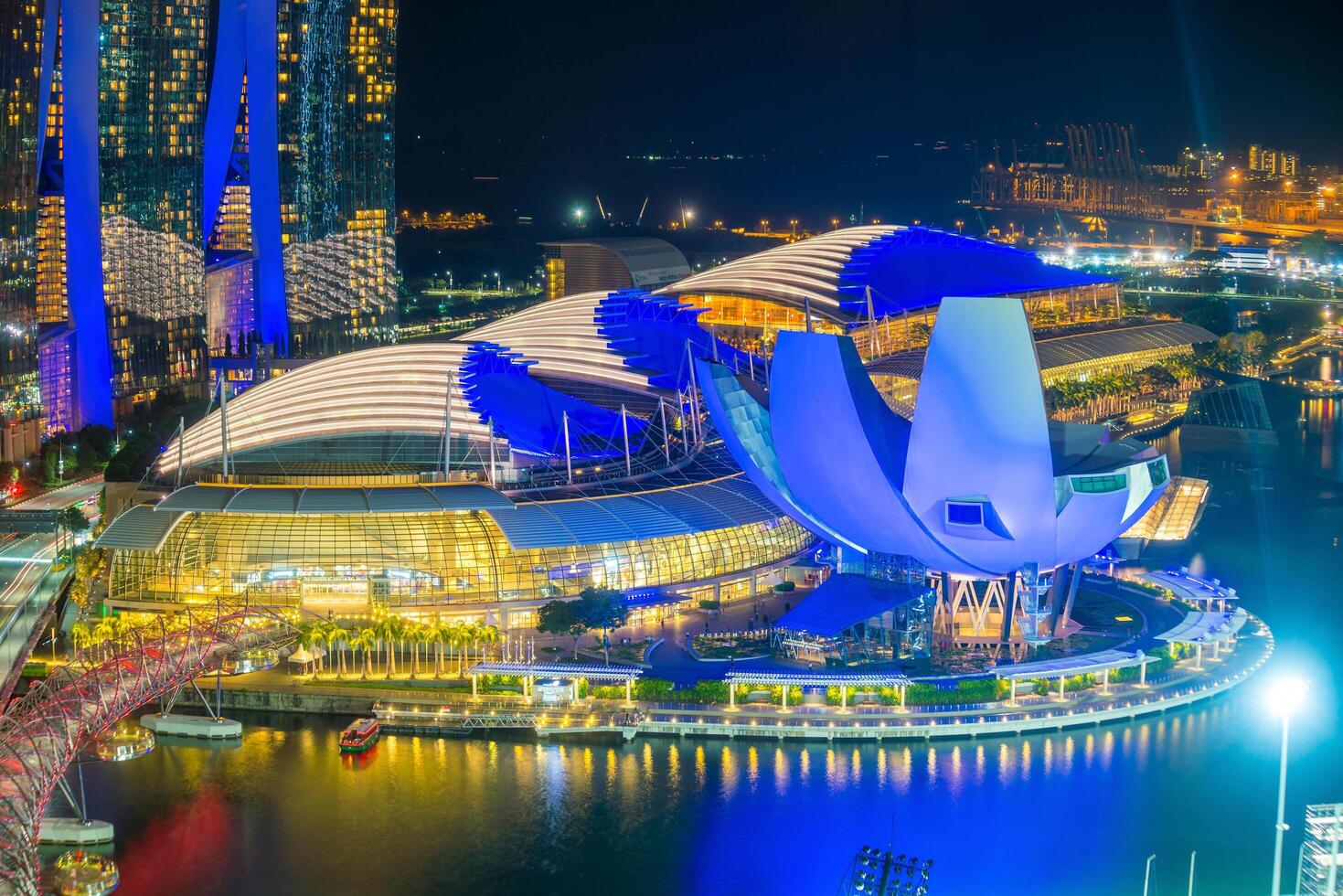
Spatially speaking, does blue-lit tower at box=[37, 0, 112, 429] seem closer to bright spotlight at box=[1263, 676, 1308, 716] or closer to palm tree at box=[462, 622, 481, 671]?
palm tree at box=[462, 622, 481, 671]

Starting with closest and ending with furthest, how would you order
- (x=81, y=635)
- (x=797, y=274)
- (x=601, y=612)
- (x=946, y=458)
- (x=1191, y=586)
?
(x=946, y=458) → (x=81, y=635) → (x=601, y=612) → (x=1191, y=586) → (x=797, y=274)

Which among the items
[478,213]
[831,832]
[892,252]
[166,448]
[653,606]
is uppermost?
[478,213]

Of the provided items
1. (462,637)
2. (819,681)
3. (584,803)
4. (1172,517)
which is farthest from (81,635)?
(1172,517)

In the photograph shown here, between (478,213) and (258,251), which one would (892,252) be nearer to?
(258,251)

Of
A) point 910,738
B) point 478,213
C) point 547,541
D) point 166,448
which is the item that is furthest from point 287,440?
point 478,213

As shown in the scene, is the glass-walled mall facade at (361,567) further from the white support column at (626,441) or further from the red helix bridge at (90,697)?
the white support column at (626,441)

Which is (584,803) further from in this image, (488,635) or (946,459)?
(946,459)

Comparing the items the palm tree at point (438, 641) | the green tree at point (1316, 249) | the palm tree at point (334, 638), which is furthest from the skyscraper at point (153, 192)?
the green tree at point (1316, 249)
